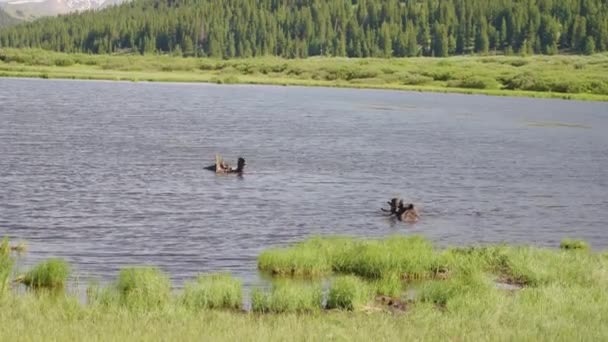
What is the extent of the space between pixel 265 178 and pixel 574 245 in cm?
1996

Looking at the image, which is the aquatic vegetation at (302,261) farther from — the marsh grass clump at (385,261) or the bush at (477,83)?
the bush at (477,83)

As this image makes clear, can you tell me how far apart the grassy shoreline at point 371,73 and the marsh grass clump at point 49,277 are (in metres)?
113

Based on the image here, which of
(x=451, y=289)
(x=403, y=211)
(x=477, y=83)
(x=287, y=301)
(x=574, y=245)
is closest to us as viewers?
(x=287, y=301)

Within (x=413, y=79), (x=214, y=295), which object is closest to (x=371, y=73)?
(x=413, y=79)

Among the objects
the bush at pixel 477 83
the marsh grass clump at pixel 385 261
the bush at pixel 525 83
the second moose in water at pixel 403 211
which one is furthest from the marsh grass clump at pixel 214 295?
the bush at pixel 477 83

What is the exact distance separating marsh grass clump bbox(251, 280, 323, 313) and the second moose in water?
50.8ft

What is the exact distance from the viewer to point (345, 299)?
2038 cm

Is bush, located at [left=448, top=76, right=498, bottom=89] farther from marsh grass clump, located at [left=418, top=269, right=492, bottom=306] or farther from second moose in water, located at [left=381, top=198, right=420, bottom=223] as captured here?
marsh grass clump, located at [left=418, top=269, right=492, bottom=306]

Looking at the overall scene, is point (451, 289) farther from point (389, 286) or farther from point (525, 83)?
point (525, 83)

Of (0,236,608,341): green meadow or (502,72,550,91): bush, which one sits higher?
(502,72,550,91): bush

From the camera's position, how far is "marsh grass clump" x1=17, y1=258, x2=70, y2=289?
72.1 ft

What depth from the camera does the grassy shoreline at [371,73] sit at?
137 m

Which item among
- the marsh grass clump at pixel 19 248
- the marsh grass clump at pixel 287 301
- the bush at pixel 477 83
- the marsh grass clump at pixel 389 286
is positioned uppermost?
the bush at pixel 477 83

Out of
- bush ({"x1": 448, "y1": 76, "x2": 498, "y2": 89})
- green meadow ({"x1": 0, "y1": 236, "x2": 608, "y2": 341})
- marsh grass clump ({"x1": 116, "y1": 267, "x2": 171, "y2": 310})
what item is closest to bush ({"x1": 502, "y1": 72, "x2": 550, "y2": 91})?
bush ({"x1": 448, "y1": 76, "x2": 498, "y2": 89})
